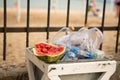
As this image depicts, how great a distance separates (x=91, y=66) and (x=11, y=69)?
863mm

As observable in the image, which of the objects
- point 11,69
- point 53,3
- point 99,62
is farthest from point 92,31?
point 53,3

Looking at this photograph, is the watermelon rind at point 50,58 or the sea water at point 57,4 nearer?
the watermelon rind at point 50,58

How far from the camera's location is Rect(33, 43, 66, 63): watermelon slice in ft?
5.99

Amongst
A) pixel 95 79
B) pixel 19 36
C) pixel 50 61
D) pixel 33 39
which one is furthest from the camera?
pixel 19 36

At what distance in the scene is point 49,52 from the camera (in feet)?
6.20

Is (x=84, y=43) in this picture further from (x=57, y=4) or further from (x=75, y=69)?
(x=57, y=4)

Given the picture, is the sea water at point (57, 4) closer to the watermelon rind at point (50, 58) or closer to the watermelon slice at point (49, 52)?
the watermelon slice at point (49, 52)

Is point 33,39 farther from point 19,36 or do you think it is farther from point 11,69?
point 11,69

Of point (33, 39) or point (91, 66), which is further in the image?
point (33, 39)

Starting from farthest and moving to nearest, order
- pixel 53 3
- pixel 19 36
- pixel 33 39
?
pixel 53 3 → pixel 19 36 → pixel 33 39

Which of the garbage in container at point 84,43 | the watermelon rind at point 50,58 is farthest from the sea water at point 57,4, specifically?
the watermelon rind at point 50,58

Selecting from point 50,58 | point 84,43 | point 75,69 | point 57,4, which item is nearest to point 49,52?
point 50,58

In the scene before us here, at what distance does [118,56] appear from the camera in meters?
2.90

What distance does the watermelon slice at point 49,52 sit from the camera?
5.99 feet
